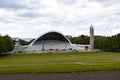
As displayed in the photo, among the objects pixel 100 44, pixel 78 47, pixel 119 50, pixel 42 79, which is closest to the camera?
pixel 42 79

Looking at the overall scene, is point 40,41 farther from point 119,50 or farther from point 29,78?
point 29,78

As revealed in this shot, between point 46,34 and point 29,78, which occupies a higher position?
point 46,34

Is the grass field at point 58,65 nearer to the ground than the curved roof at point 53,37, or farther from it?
nearer to the ground

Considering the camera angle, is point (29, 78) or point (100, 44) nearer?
point (29, 78)

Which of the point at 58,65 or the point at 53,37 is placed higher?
the point at 53,37

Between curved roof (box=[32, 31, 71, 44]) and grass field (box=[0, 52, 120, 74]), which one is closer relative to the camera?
grass field (box=[0, 52, 120, 74])

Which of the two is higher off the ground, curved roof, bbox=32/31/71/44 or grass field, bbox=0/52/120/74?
curved roof, bbox=32/31/71/44

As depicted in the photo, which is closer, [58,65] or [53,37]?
[58,65]

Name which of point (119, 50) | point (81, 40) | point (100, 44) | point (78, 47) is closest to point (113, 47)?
point (119, 50)

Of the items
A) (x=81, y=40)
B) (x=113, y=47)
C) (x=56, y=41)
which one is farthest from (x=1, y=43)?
(x=81, y=40)

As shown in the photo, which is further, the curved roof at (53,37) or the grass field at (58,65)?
the curved roof at (53,37)

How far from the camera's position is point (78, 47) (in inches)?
5340

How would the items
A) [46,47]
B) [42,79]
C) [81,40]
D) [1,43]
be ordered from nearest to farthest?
[42,79], [1,43], [46,47], [81,40]

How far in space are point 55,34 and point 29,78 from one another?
11824 cm
